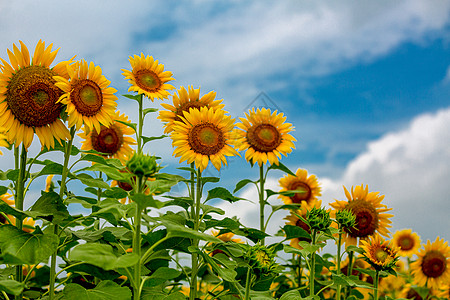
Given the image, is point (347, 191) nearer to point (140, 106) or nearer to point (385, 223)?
point (385, 223)

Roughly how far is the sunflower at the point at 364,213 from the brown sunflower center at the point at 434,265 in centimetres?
114

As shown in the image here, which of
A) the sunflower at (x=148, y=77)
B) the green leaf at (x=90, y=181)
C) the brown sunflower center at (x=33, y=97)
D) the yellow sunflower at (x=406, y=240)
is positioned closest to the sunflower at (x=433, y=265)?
the yellow sunflower at (x=406, y=240)

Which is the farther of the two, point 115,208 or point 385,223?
point 385,223

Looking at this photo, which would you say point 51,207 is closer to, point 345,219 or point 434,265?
point 345,219

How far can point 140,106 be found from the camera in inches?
129

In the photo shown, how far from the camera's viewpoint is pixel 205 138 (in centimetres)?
264

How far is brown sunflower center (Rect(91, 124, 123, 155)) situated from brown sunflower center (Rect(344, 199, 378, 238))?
2.01m

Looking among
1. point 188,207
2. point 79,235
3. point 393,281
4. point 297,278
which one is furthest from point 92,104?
point 393,281

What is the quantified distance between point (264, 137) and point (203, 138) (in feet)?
2.97

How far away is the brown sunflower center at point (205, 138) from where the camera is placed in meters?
2.63

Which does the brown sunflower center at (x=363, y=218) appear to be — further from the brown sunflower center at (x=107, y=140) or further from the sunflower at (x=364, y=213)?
the brown sunflower center at (x=107, y=140)

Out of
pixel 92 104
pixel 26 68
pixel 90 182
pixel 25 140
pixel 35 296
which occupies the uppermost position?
pixel 26 68

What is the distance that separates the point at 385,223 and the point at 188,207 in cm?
173

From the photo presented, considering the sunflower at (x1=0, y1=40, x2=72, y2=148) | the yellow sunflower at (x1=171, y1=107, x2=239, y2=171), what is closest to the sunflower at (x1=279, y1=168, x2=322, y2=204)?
the yellow sunflower at (x1=171, y1=107, x2=239, y2=171)
